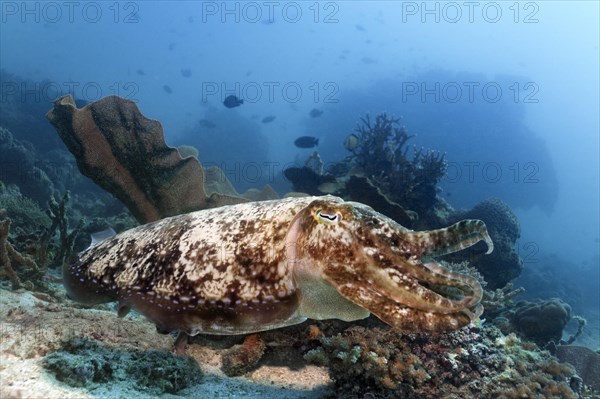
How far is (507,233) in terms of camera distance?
1307cm

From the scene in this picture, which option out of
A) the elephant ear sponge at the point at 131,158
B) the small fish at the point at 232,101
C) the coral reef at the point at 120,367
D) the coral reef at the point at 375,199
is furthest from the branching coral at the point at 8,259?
the small fish at the point at 232,101

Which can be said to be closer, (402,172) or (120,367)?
(120,367)

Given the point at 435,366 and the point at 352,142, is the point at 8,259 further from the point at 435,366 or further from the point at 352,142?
the point at 352,142

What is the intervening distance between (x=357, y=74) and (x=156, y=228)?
12062 cm

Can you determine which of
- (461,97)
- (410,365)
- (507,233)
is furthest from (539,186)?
(410,365)

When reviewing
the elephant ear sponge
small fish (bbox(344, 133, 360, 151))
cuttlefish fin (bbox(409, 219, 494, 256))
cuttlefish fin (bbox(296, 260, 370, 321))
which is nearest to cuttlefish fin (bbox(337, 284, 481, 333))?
cuttlefish fin (bbox(296, 260, 370, 321))

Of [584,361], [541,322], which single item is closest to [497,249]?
[541,322]

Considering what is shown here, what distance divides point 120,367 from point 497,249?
11.7 metres

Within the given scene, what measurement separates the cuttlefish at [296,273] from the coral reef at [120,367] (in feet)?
1.76

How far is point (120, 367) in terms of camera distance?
353 cm

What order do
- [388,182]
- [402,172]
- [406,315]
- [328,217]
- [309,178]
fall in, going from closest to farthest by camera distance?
[406,315] → [328,217] → [309,178] → [388,182] → [402,172]

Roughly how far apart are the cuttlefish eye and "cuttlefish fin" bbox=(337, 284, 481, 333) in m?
0.50

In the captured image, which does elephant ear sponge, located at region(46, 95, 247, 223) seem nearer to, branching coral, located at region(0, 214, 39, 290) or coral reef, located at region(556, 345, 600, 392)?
branching coral, located at region(0, 214, 39, 290)

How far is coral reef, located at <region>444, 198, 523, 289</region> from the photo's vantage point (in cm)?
1130
